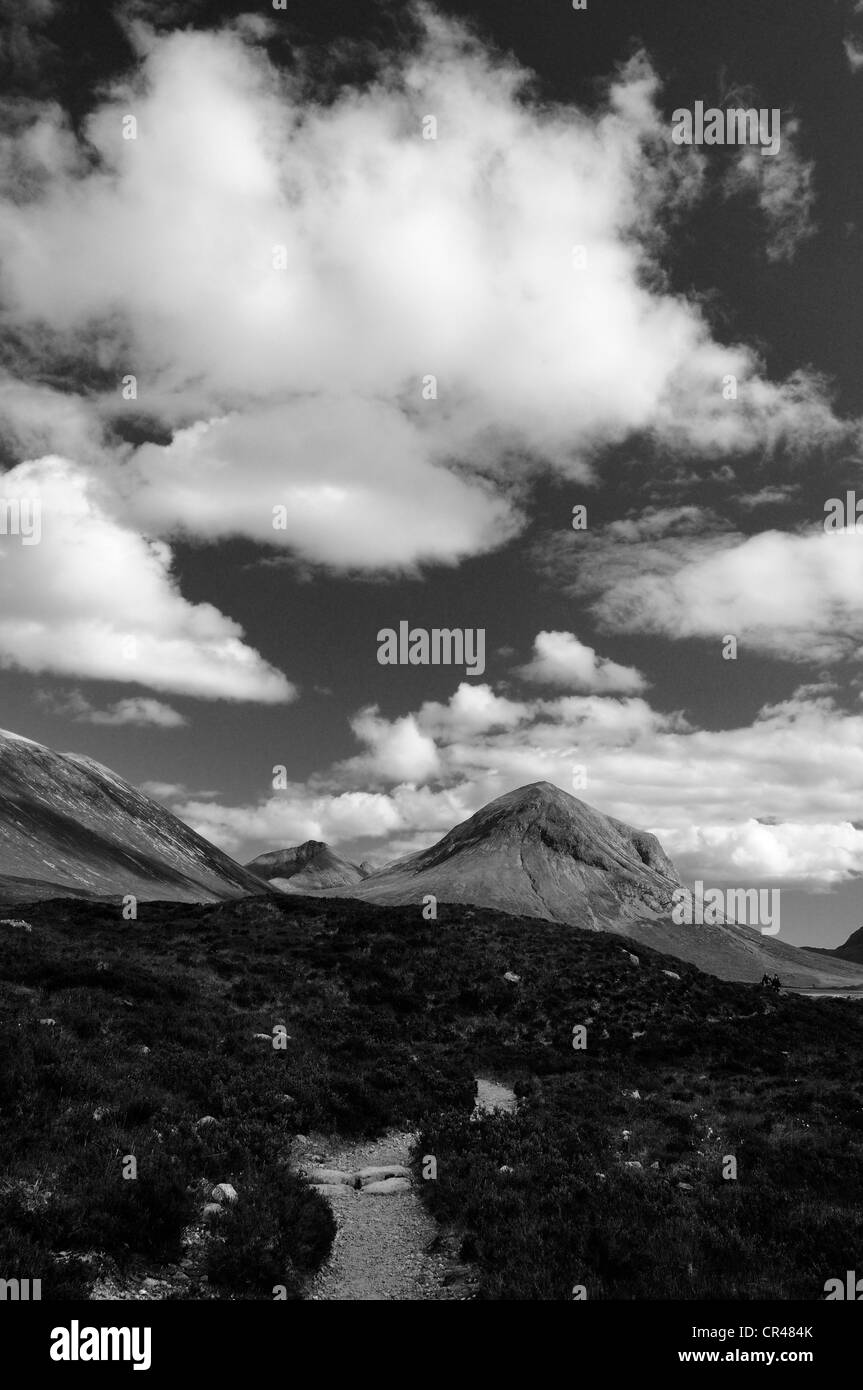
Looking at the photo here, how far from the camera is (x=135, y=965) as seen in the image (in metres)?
28.6

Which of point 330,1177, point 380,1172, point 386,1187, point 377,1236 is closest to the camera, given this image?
point 377,1236

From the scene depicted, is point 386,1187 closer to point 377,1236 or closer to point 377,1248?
point 377,1236

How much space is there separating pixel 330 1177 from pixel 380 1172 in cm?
118

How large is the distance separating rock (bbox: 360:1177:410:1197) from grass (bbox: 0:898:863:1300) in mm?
727

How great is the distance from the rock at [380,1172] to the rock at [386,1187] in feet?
0.91

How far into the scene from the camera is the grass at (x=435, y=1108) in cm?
1003

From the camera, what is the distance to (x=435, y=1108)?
2036 centimetres

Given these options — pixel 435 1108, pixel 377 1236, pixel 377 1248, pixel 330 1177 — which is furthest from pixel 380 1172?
pixel 435 1108

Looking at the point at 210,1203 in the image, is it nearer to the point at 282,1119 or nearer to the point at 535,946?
the point at 282,1119

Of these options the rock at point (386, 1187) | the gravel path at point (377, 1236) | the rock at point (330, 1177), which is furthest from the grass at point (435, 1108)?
the rock at point (330, 1177)

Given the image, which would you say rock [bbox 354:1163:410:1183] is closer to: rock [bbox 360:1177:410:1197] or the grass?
rock [bbox 360:1177:410:1197]
